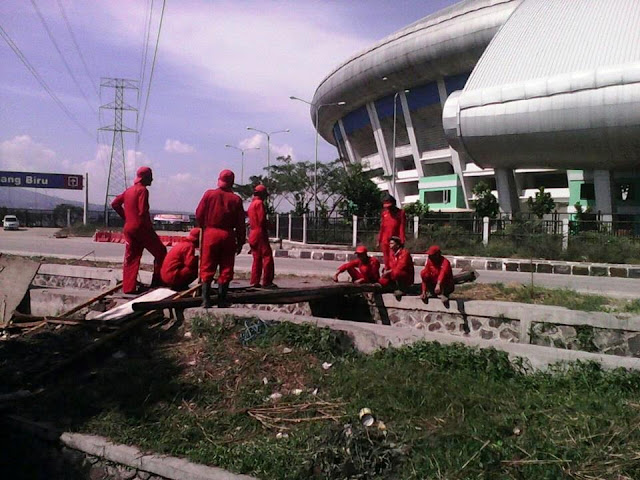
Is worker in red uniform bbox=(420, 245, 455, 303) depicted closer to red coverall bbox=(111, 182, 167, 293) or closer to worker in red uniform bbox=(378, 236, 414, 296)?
worker in red uniform bbox=(378, 236, 414, 296)

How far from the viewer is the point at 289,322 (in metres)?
5.81

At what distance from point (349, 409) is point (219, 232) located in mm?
3087

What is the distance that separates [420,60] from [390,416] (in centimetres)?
4055

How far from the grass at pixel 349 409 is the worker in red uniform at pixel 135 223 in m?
2.31

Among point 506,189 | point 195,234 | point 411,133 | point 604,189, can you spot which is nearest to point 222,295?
point 195,234

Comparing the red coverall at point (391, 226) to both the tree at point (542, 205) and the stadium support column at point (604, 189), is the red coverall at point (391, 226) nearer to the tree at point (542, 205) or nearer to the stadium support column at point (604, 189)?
the stadium support column at point (604, 189)

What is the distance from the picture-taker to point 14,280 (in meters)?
7.43

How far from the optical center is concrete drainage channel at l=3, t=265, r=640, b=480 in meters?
4.12

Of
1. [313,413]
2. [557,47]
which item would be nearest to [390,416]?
[313,413]

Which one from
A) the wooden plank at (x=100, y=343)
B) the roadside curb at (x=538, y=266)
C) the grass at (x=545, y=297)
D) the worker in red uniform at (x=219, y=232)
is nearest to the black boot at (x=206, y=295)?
the worker in red uniform at (x=219, y=232)

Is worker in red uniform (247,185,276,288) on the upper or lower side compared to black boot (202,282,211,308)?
upper

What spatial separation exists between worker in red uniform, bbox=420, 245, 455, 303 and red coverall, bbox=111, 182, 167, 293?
3731 mm

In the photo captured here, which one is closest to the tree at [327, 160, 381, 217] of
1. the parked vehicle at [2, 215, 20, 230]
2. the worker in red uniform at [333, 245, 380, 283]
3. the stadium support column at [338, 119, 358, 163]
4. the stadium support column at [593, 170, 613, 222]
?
the stadium support column at [593, 170, 613, 222]

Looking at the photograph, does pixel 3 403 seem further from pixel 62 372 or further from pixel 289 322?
pixel 289 322
